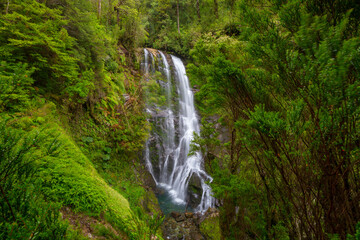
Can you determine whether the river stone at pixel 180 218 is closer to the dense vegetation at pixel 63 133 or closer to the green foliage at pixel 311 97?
the dense vegetation at pixel 63 133

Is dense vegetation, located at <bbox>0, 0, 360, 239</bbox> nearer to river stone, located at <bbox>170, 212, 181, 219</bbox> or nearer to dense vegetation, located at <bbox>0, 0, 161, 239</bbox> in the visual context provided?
dense vegetation, located at <bbox>0, 0, 161, 239</bbox>

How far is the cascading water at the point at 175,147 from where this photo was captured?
33.5ft

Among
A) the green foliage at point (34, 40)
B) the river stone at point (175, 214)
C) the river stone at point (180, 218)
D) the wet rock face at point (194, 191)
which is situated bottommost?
the river stone at point (175, 214)

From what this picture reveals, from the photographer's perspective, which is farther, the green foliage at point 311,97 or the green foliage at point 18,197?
the green foliage at point 311,97

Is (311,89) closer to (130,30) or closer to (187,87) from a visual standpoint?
(130,30)

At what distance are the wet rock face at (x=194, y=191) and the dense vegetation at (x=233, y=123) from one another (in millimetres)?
2608

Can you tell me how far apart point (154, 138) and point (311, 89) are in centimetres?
1108

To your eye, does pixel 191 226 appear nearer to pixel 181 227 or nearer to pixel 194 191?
pixel 181 227

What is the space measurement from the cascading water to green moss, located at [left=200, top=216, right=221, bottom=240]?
153 cm

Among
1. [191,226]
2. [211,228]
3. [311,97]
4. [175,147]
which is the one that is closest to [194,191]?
[191,226]

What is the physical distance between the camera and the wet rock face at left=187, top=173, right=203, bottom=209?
973cm

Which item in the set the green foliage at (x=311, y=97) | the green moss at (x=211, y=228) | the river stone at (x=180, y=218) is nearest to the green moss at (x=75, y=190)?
the green foliage at (x=311, y=97)

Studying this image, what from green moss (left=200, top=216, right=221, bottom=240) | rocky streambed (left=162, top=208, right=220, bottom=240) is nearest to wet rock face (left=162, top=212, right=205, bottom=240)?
rocky streambed (left=162, top=208, right=220, bottom=240)

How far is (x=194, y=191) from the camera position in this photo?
10188 millimetres
